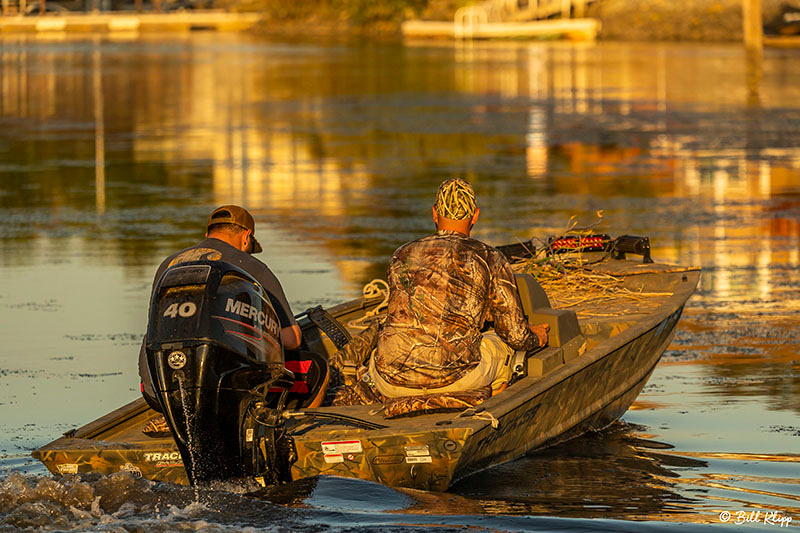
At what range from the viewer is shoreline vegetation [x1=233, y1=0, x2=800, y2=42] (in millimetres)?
82000

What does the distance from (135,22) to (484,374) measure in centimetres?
13409

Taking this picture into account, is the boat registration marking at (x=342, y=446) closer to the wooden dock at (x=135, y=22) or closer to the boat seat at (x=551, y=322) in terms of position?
the boat seat at (x=551, y=322)

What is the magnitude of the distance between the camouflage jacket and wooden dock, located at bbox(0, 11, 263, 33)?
12881cm

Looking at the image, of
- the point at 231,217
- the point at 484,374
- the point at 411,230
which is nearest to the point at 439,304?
the point at 484,374

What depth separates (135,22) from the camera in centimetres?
13862

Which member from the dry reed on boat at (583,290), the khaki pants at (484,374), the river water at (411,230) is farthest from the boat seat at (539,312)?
the dry reed on boat at (583,290)

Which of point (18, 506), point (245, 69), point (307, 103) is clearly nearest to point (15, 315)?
point (18, 506)

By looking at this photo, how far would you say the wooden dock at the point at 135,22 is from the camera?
136 m

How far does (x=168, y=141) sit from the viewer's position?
30750 mm

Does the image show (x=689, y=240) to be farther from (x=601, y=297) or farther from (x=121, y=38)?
(x=121, y=38)

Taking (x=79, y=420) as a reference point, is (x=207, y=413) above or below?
above

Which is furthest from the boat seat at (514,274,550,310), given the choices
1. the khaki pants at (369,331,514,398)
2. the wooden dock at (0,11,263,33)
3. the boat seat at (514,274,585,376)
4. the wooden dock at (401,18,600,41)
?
the wooden dock at (0,11,263,33)

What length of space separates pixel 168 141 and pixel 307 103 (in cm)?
1053

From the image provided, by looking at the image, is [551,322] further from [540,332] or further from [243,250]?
[243,250]
